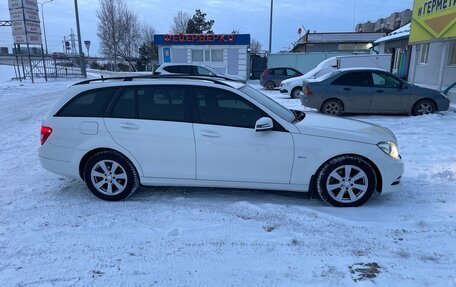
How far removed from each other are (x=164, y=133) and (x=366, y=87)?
8.24 metres

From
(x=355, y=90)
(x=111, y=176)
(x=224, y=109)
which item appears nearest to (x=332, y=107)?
(x=355, y=90)

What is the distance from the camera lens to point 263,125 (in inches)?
169

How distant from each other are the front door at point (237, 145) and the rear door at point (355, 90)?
738 cm

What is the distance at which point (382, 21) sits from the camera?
2985 inches

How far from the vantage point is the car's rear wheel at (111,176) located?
15.2 ft

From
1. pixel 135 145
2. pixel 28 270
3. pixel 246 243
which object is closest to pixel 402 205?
pixel 246 243

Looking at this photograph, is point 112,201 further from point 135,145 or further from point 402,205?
point 402,205

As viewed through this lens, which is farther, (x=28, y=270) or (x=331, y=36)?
(x=331, y=36)

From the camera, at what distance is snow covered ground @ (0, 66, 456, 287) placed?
311cm

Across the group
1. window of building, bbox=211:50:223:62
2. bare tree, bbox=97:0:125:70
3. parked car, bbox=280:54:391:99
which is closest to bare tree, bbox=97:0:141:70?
bare tree, bbox=97:0:125:70

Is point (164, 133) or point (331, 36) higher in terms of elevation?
point (331, 36)

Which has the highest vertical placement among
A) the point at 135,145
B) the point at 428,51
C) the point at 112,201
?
the point at 428,51

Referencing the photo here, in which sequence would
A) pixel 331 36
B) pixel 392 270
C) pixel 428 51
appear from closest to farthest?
1. pixel 392 270
2. pixel 428 51
3. pixel 331 36

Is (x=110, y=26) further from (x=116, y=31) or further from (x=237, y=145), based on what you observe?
(x=237, y=145)
